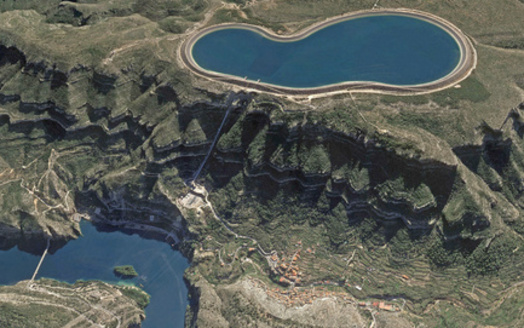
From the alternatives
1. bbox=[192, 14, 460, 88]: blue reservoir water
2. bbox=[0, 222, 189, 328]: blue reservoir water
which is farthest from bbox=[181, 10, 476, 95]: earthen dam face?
bbox=[0, 222, 189, 328]: blue reservoir water

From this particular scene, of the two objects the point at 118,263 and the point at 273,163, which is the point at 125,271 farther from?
the point at 273,163

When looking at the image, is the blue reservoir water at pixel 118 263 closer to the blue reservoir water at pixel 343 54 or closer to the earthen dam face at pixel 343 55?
the earthen dam face at pixel 343 55

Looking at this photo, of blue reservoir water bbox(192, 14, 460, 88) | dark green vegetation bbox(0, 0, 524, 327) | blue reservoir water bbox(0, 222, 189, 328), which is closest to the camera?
dark green vegetation bbox(0, 0, 524, 327)

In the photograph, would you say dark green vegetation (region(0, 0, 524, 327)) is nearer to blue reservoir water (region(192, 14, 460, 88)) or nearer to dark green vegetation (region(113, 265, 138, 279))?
blue reservoir water (region(192, 14, 460, 88))

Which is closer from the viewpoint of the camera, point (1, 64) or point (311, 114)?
point (311, 114)

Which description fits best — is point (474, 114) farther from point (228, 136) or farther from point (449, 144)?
point (228, 136)

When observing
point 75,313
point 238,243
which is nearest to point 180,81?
point 238,243
